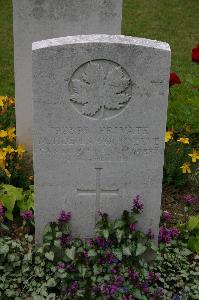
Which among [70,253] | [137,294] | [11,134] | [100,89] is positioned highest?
[100,89]

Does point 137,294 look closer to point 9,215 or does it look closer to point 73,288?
point 73,288

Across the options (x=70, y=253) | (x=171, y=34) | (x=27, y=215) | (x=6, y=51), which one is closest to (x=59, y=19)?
(x=27, y=215)

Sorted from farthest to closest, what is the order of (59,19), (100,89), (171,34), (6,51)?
(171,34) < (6,51) < (59,19) < (100,89)

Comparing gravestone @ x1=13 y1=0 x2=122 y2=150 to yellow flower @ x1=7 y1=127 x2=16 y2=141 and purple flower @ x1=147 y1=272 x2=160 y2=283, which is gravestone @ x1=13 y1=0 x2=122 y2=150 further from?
purple flower @ x1=147 y1=272 x2=160 y2=283

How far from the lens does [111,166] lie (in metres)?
3.85

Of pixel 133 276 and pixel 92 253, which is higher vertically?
pixel 92 253

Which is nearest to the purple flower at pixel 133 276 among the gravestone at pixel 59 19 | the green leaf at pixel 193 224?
the green leaf at pixel 193 224

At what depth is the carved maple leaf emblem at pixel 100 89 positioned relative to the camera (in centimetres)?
355

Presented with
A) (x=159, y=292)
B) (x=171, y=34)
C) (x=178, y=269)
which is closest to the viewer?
(x=159, y=292)

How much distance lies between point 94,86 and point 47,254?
1.22 m

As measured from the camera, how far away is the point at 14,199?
445 centimetres

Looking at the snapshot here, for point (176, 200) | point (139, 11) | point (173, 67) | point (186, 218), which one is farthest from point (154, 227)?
point (139, 11)

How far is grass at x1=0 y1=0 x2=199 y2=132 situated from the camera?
20.5ft

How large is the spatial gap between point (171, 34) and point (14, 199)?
288 inches
